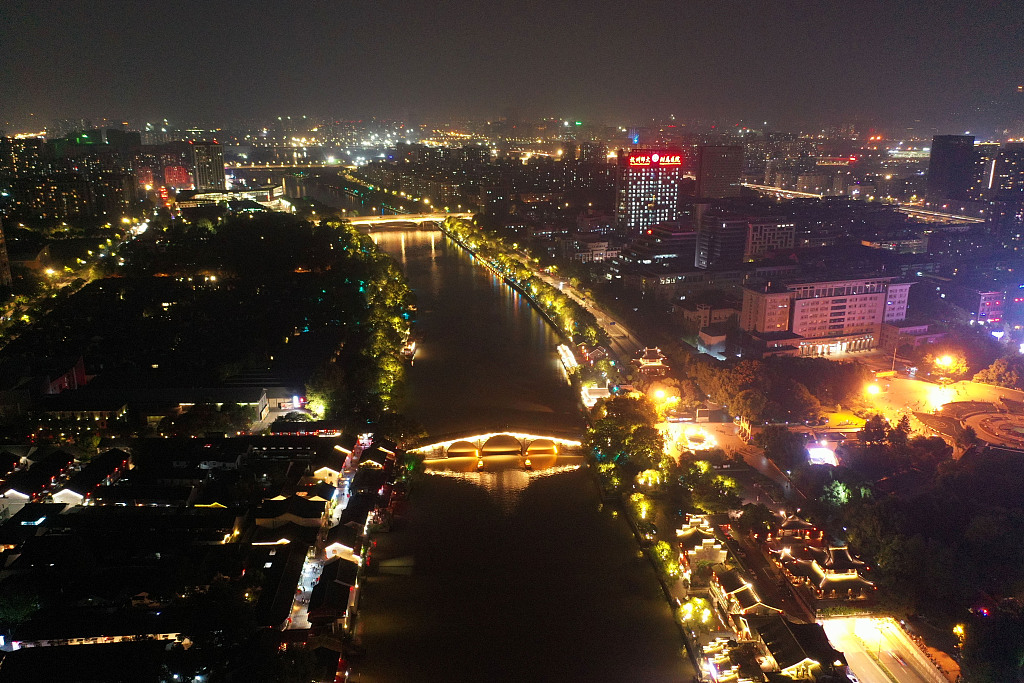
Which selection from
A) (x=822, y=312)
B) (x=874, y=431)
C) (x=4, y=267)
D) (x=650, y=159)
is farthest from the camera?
(x=650, y=159)

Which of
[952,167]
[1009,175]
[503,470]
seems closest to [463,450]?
[503,470]

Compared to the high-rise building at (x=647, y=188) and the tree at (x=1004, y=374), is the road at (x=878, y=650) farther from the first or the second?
the high-rise building at (x=647, y=188)

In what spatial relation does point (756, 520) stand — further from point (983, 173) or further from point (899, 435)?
point (983, 173)

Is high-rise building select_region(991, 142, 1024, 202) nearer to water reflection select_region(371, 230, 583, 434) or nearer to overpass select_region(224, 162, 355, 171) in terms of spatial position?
water reflection select_region(371, 230, 583, 434)

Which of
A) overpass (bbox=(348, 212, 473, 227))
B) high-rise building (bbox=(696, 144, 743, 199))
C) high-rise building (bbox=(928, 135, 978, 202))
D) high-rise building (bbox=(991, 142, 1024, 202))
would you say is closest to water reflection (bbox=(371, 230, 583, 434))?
overpass (bbox=(348, 212, 473, 227))

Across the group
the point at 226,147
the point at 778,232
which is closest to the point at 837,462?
the point at 778,232

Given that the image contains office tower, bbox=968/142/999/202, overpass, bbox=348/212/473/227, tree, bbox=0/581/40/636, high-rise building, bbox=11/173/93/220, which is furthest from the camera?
overpass, bbox=348/212/473/227

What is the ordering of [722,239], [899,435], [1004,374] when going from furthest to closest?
[722,239] < [1004,374] < [899,435]

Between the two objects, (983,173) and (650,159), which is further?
(983,173)
